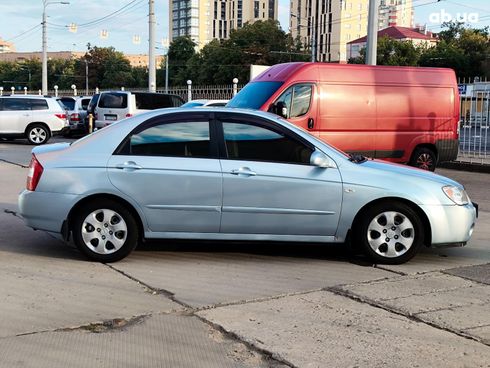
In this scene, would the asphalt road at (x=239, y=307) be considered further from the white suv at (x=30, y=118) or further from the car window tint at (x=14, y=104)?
the car window tint at (x=14, y=104)

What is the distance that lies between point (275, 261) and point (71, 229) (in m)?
2.13

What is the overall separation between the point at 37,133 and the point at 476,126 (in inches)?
584

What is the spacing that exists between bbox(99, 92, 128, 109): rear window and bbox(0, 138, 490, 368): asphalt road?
1483cm

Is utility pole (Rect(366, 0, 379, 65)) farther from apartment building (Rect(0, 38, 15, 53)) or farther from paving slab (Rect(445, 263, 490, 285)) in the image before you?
apartment building (Rect(0, 38, 15, 53))

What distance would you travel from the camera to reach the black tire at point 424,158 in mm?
12859

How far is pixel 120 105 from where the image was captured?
21312 millimetres

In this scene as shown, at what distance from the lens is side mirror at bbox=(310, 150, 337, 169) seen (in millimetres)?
5895

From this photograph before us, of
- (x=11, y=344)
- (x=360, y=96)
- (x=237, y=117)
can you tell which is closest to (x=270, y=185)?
(x=237, y=117)

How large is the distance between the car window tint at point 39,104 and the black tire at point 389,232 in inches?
700

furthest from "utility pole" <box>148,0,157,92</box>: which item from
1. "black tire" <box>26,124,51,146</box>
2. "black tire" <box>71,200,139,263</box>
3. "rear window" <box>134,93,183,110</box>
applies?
"black tire" <box>71,200,139,263</box>

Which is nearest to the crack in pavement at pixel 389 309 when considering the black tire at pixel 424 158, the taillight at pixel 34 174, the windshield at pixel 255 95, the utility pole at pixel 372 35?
the taillight at pixel 34 174

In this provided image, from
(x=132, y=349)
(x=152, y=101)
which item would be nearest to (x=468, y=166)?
(x=152, y=101)

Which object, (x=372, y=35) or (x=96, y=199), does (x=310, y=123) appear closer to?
(x=372, y=35)

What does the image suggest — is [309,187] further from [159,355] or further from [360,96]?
[360,96]
